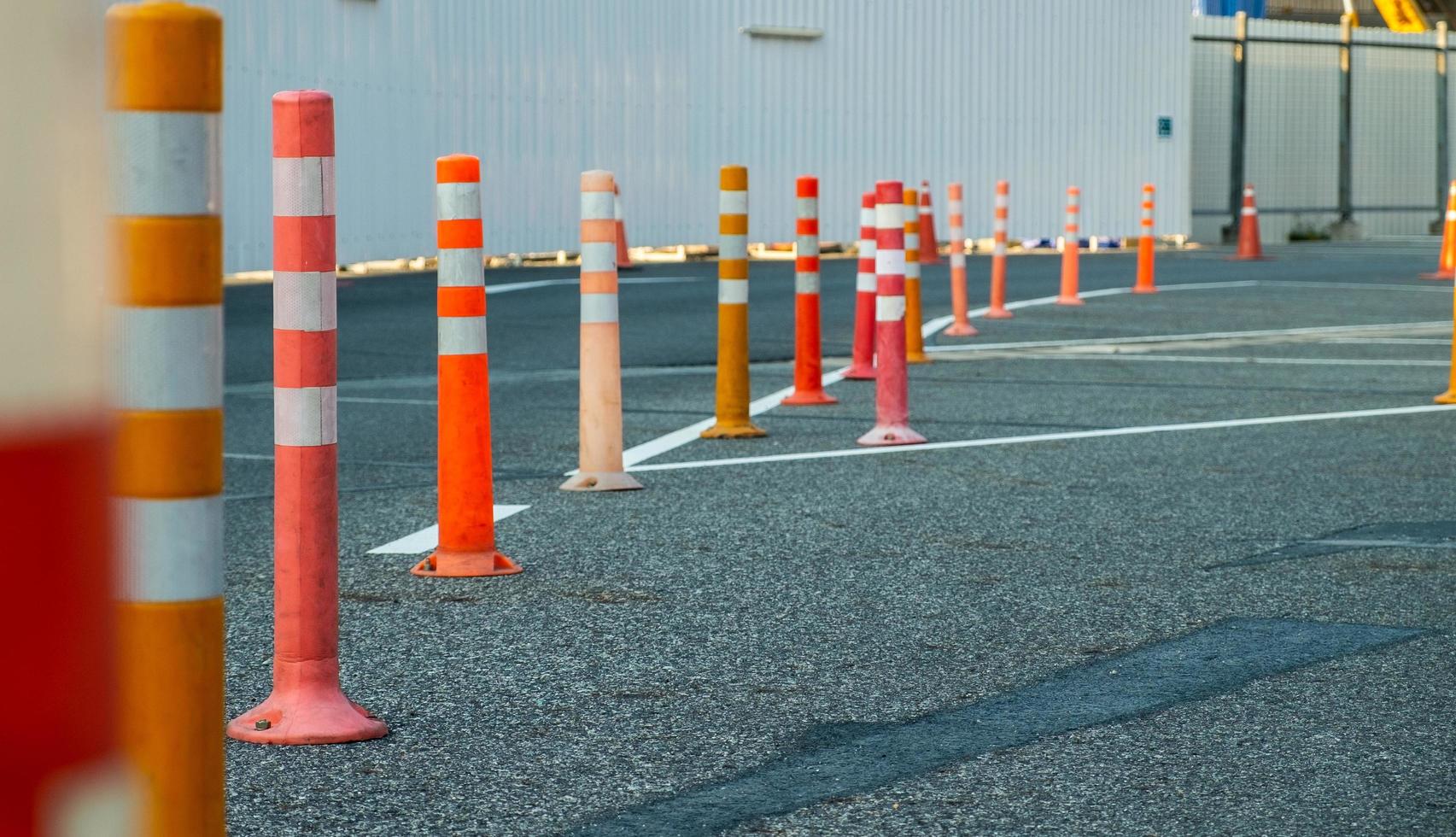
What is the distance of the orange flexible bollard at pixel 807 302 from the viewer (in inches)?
396

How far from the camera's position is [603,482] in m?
7.31

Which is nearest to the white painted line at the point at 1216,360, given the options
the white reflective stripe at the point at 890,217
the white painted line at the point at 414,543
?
the white reflective stripe at the point at 890,217

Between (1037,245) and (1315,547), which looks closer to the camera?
(1315,547)

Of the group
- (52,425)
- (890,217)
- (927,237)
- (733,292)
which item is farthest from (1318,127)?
(52,425)

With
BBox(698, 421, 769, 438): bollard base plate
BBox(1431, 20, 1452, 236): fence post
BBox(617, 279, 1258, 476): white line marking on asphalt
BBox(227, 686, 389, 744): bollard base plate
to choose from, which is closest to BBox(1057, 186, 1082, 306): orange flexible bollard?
BBox(617, 279, 1258, 476): white line marking on asphalt

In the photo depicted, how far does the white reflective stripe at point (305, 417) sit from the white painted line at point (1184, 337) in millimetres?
10285

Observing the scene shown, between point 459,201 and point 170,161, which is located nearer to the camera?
point 170,161

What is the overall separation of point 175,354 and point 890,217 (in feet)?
23.6

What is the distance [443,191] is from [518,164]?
20879mm

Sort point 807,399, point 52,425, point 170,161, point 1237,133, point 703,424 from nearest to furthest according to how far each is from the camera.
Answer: point 52,425, point 170,161, point 703,424, point 807,399, point 1237,133

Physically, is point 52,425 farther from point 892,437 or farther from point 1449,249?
point 1449,249

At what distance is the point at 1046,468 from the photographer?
7.93 m

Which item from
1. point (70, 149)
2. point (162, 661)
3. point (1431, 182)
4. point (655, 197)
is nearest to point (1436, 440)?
point (162, 661)

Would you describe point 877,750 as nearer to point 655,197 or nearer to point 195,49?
point 195,49
